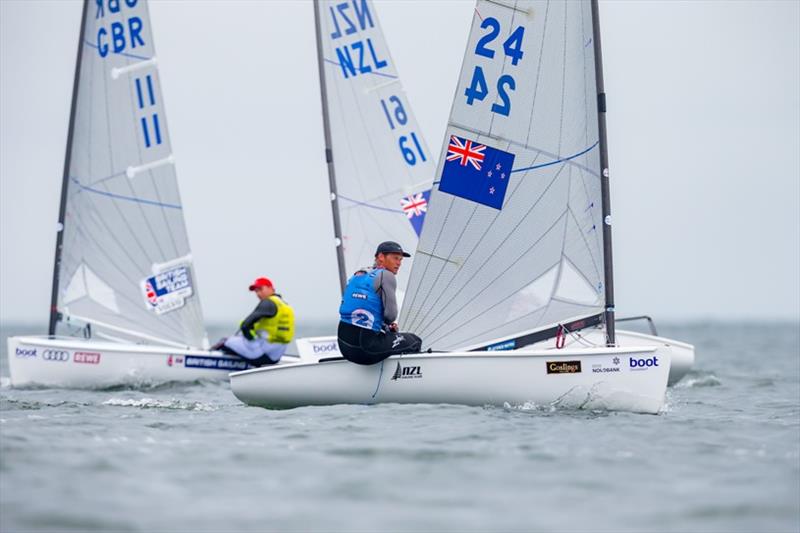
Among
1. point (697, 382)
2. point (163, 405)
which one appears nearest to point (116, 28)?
point (163, 405)

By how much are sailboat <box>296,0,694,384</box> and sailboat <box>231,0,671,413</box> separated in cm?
539

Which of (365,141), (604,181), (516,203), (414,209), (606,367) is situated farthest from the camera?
(414,209)

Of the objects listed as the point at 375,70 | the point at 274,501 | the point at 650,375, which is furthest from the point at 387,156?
the point at 274,501

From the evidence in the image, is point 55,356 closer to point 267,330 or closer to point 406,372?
point 267,330

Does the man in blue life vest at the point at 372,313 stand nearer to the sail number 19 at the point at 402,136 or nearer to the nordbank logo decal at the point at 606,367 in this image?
the nordbank logo decal at the point at 606,367

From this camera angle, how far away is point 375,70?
55.5 feet

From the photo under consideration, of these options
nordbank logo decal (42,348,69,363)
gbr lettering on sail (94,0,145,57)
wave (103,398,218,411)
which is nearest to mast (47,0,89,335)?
gbr lettering on sail (94,0,145,57)

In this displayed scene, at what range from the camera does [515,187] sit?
1064 centimetres

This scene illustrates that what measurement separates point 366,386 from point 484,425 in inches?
68.9

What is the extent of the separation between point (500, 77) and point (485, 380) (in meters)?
2.85

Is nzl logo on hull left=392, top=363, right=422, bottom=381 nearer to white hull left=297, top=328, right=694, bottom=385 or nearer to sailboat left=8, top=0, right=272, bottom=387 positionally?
white hull left=297, top=328, right=694, bottom=385

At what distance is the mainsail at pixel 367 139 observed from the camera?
16.5 m

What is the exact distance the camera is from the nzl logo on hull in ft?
32.8

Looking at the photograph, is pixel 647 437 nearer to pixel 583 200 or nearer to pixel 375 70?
pixel 583 200
